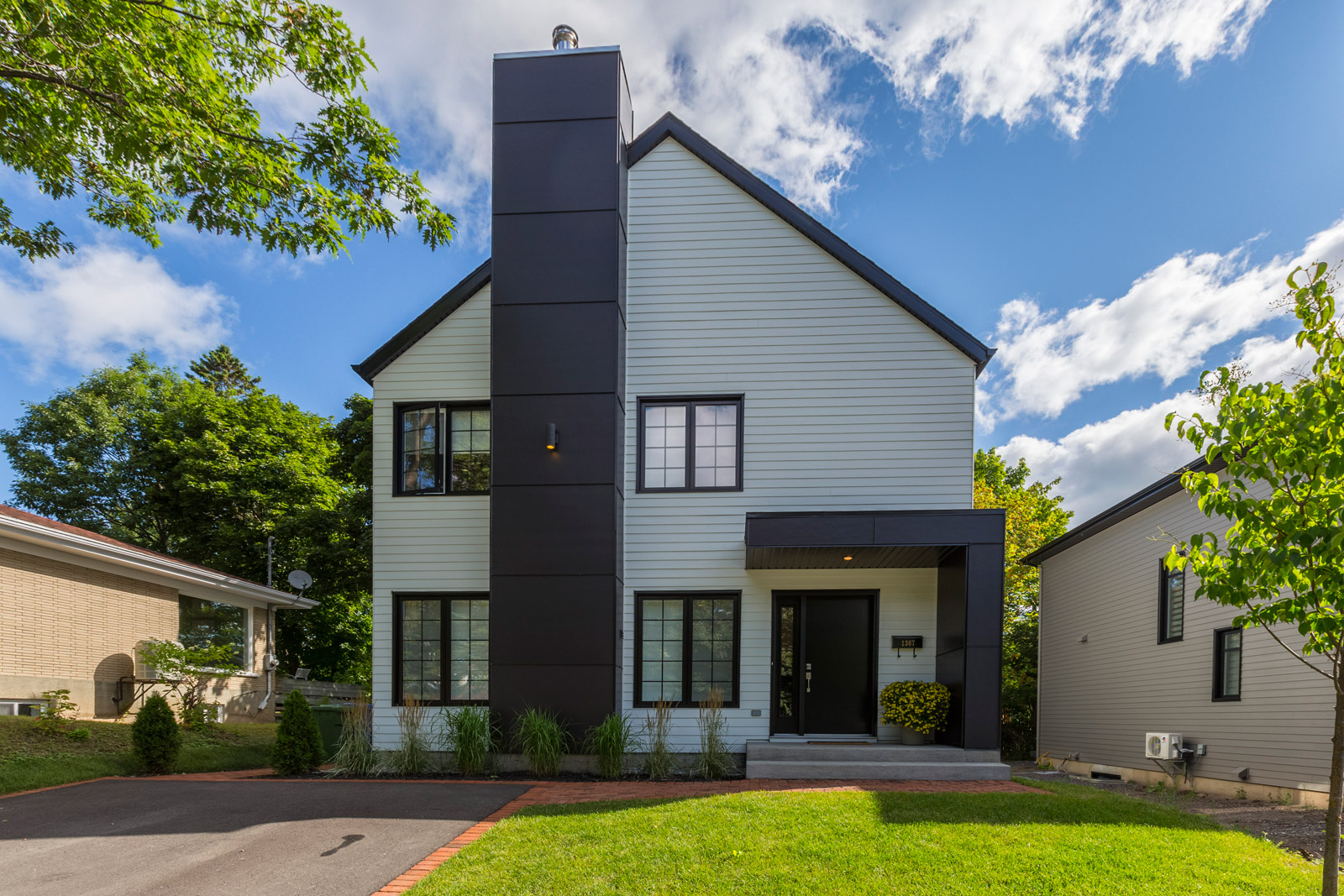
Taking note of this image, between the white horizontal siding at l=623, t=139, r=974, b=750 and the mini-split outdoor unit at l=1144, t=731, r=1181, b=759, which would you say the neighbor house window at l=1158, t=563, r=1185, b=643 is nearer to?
the mini-split outdoor unit at l=1144, t=731, r=1181, b=759

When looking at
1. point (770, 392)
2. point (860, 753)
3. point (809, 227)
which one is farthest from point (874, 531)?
point (809, 227)

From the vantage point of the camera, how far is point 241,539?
23656 mm

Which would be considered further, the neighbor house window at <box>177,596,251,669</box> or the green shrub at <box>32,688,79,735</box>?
the neighbor house window at <box>177,596,251,669</box>

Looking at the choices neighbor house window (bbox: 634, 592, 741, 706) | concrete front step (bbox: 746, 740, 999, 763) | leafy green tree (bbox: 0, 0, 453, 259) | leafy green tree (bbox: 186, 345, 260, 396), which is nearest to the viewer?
leafy green tree (bbox: 0, 0, 453, 259)

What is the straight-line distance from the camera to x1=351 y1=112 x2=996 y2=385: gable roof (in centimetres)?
1015

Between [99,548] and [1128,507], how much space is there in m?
16.6

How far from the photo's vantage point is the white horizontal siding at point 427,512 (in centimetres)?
1014

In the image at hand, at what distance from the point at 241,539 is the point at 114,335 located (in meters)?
13.5

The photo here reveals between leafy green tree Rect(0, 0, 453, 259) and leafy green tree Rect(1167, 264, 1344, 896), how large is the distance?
23.4ft

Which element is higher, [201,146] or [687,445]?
[201,146]

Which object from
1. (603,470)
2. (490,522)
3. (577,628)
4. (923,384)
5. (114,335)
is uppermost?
(114,335)

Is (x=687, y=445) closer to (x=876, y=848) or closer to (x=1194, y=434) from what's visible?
(x=876, y=848)

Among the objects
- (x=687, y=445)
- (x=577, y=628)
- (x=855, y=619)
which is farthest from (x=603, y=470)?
(x=855, y=619)

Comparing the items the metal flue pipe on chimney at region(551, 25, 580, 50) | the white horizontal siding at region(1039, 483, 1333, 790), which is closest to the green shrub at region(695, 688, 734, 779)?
the white horizontal siding at region(1039, 483, 1333, 790)
